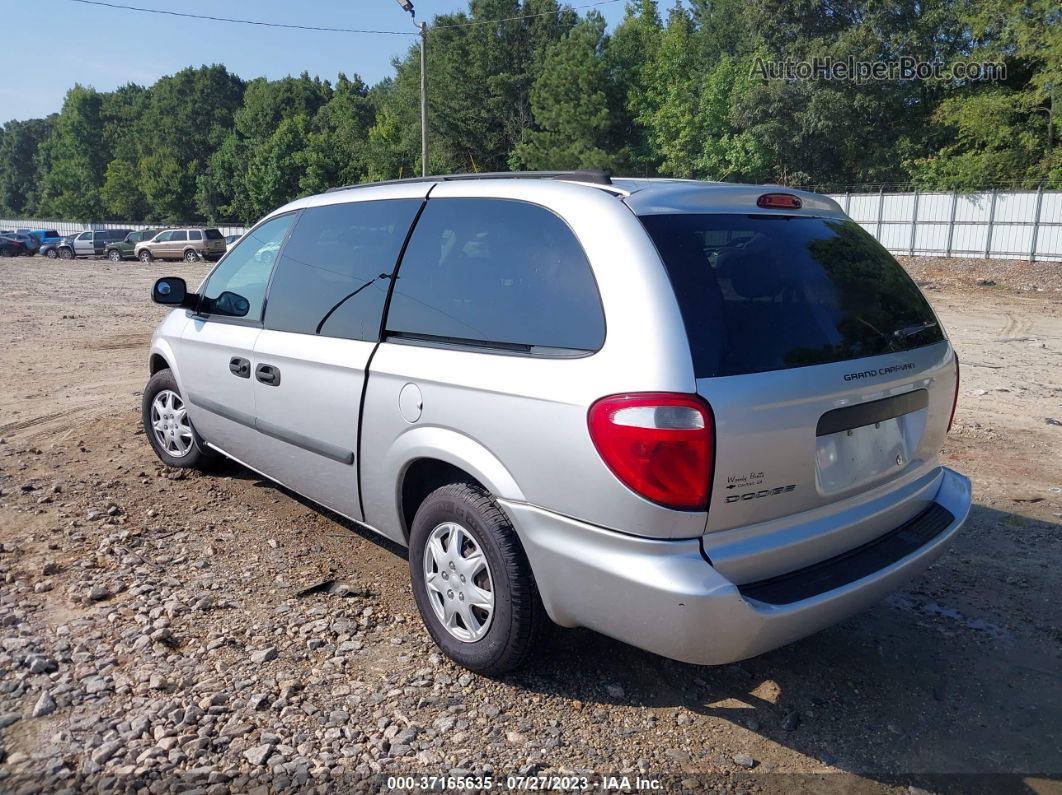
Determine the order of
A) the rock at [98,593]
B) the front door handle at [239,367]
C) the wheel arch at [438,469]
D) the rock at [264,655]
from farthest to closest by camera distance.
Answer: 1. the front door handle at [239,367]
2. the rock at [98,593]
3. the rock at [264,655]
4. the wheel arch at [438,469]

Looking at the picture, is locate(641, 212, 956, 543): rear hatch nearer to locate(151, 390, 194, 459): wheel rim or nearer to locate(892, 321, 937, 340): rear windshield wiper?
locate(892, 321, 937, 340): rear windshield wiper

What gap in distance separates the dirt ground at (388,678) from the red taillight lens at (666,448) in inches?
38.6

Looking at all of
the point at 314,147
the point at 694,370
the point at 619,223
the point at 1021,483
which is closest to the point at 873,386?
the point at 694,370

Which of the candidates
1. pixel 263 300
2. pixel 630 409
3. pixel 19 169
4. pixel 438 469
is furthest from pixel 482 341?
pixel 19 169

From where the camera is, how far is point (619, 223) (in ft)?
9.23

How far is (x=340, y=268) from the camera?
3959 mm

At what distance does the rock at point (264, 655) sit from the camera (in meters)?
3.34

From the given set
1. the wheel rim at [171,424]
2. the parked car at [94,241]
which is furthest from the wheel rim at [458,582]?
the parked car at [94,241]

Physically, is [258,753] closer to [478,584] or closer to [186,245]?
[478,584]

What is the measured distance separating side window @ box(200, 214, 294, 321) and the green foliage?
118ft

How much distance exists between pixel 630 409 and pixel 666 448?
16cm

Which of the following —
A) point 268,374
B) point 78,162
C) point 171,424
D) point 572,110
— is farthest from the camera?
point 78,162

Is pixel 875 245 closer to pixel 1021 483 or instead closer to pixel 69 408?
pixel 1021 483

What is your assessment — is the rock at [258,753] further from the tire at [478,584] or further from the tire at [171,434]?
the tire at [171,434]
